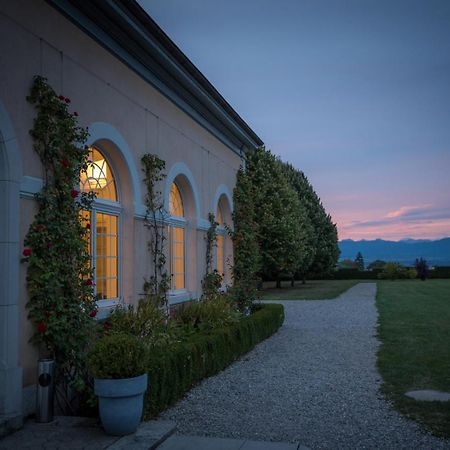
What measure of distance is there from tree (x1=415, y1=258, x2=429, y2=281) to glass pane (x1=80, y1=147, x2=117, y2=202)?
4233 centimetres

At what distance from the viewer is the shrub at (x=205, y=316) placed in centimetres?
936

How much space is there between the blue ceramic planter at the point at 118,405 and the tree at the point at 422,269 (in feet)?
146

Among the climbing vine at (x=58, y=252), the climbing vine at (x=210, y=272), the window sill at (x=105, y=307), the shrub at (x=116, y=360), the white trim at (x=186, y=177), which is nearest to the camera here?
the shrub at (x=116, y=360)

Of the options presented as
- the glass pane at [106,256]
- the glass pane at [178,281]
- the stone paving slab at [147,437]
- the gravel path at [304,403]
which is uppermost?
the glass pane at [106,256]

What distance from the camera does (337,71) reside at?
56.9ft

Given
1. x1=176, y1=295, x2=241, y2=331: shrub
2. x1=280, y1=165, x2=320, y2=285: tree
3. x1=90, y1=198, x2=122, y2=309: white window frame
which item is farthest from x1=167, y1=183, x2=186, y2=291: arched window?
x1=280, y1=165, x2=320, y2=285: tree

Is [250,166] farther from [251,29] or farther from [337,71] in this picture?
[251,29]

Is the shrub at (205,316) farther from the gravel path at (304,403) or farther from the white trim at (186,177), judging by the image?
the white trim at (186,177)

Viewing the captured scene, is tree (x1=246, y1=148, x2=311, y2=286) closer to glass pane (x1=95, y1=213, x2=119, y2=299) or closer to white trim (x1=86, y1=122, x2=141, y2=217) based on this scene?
white trim (x1=86, y1=122, x2=141, y2=217)

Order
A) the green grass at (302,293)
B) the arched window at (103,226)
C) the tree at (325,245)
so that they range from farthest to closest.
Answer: the tree at (325,245) → the green grass at (302,293) → the arched window at (103,226)

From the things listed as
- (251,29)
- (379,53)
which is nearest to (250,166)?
(379,53)

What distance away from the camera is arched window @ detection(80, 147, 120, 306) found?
7.28 metres

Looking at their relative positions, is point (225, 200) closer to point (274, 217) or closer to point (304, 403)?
point (304, 403)

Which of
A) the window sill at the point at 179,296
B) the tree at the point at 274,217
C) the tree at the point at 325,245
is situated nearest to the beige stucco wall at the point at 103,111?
the window sill at the point at 179,296
